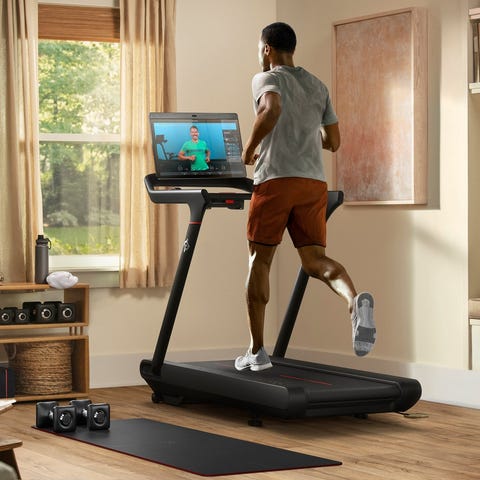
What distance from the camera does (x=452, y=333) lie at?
601 cm

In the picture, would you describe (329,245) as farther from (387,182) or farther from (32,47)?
(32,47)

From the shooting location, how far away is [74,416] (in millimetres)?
4938

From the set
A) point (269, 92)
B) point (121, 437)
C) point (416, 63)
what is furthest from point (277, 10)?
point (121, 437)

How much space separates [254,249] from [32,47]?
2.04 m

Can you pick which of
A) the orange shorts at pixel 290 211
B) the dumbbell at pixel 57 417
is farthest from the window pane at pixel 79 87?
the dumbbell at pixel 57 417

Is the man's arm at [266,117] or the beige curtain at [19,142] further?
the beige curtain at [19,142]

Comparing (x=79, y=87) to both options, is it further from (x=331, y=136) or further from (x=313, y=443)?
(x=313, y=443)

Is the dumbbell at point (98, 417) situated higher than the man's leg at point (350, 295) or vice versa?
the man's leg at point (350, 295)

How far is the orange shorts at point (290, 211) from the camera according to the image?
518 cm

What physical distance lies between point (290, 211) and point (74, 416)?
1.43 metres

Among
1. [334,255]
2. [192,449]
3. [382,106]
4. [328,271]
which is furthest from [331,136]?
[192,449]

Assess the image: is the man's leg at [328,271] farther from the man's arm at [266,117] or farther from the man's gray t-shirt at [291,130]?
the man's arm at [266,117]

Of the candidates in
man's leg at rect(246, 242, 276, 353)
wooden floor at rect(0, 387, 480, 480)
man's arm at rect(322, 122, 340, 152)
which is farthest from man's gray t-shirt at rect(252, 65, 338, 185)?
wooden floor at rect(0, 387, 480, 480)

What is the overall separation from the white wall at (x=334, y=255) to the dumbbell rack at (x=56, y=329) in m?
0.32
